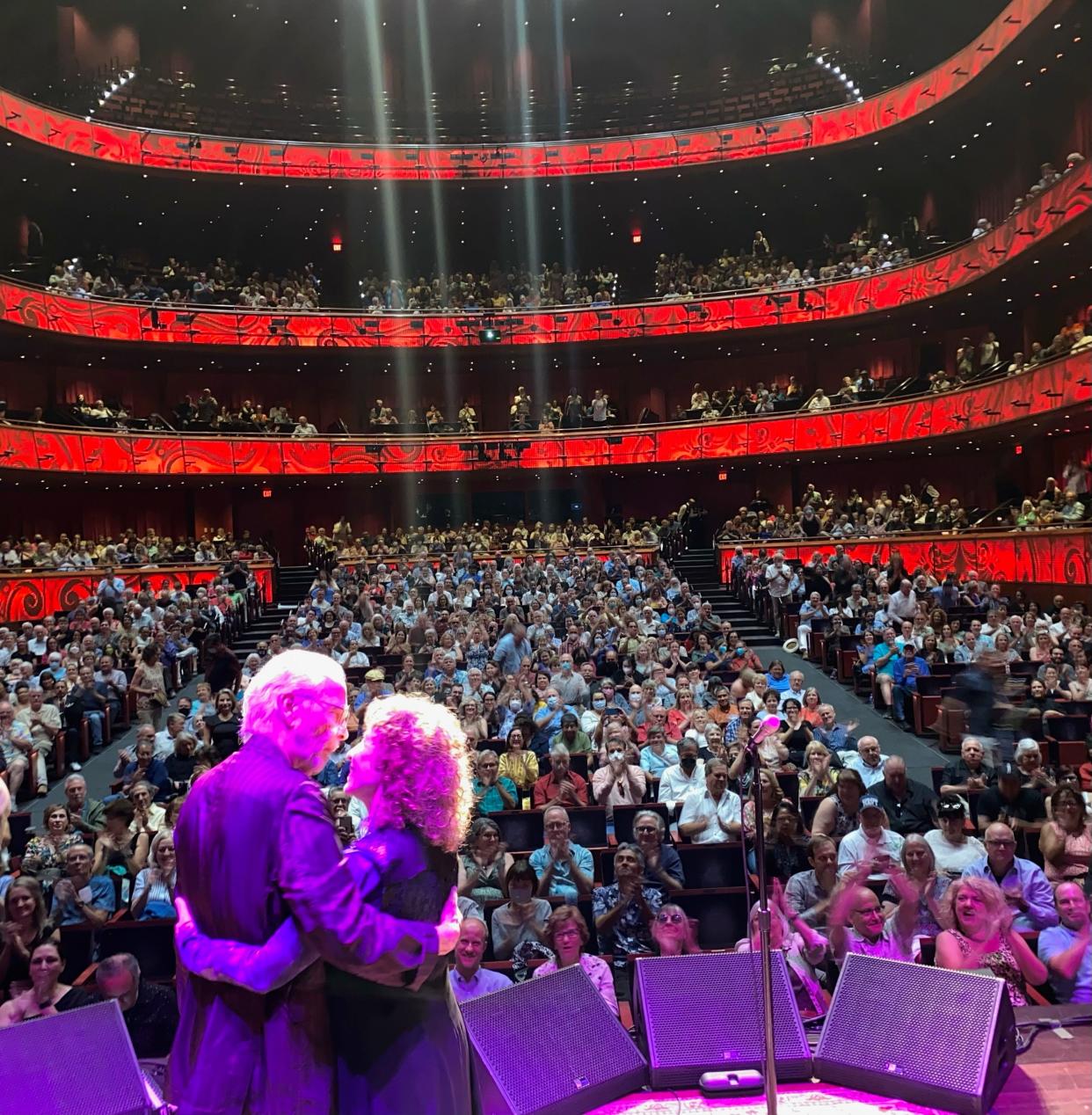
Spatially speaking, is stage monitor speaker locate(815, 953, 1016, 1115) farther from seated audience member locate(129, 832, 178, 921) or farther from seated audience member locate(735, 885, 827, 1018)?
seated audience member locate(129, 832, 178, 921)

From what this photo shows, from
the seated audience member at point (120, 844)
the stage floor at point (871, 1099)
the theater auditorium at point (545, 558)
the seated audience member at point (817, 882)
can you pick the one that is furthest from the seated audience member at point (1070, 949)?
the seated audience member at point (120, 844)

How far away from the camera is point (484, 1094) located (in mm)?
3160

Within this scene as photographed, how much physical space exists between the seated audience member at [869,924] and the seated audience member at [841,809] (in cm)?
162

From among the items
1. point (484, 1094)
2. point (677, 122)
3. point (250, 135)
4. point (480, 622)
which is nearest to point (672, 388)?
point (677, 122)

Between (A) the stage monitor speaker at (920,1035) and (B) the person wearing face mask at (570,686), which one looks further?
(B) the person wearing face mask at (570,686)

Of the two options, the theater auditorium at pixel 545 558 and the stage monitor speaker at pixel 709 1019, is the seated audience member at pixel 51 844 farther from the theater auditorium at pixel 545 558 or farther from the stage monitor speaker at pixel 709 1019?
the stage monitor speaker at pixel 709 1019

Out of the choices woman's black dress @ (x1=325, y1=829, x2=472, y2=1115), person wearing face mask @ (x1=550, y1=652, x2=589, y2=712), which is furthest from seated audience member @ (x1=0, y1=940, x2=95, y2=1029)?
person wearing face mask @ (x1=550, y1=652, x2=589, y2=712)

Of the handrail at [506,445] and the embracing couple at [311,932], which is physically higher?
the handrail at [506,445]

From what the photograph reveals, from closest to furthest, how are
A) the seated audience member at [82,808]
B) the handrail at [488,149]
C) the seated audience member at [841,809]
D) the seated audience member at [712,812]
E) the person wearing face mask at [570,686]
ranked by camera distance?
the seated audience member at [841,809] → the seated audience member at [712,812] → the seated audience member at [82,808] → the person wearing face mask at [570,686] → the handrail at [488,149]

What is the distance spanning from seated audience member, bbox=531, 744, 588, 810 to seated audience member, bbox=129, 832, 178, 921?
2325mm

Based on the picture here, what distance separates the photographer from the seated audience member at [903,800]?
252 inches

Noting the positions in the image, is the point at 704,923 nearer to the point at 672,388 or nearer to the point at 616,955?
the point at 616,955

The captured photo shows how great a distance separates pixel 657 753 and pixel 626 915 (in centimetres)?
273

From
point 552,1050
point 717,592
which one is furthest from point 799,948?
point 717,592
